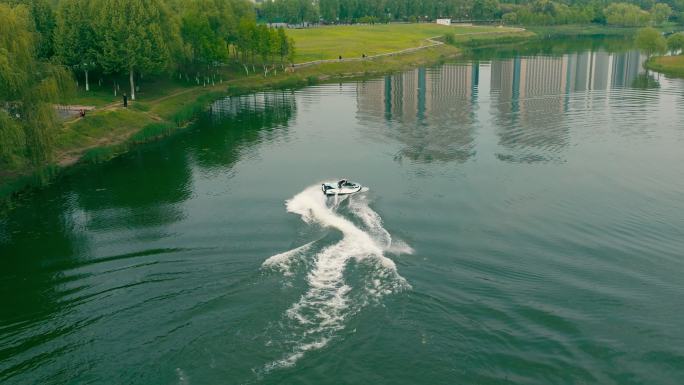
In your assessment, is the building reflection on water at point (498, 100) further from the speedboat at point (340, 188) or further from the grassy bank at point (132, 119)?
the grassy bank at point (132, 119)

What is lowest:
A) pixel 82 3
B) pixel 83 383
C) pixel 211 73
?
pixel 83 383

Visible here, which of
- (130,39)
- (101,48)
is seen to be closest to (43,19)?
(101,48)

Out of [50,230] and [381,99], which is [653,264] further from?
[381,99]

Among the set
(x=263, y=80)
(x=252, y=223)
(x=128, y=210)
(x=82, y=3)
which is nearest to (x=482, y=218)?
(x=252, y=223)

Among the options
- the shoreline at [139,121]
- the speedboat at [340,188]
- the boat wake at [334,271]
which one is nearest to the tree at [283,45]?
the shoreline at [139,121]

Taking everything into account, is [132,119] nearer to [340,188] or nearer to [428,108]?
[340,188]

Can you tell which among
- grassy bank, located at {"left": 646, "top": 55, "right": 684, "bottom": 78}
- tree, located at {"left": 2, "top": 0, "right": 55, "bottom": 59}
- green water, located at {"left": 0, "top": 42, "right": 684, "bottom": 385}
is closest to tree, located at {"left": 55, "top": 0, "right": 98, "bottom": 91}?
tree, located at {"left": 2, "top": 0, "right": 55, "bottom": 59}
